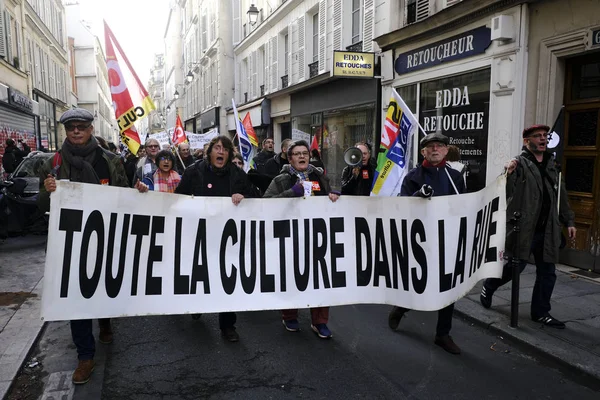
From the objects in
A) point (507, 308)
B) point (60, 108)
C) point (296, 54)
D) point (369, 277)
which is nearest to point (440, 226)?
point (369, 277)

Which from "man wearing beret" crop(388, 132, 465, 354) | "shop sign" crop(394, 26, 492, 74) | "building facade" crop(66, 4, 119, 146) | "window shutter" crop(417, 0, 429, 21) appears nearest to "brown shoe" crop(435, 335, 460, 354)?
"man wearing beret" crop(388, 132, 465, 354)

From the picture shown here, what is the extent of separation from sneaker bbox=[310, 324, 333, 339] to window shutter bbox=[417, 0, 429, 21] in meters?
7.57

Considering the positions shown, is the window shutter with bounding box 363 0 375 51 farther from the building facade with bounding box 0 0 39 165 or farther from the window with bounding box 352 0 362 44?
the building facade with bounding box 0 0 39 165

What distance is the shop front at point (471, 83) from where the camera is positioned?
24.8ft

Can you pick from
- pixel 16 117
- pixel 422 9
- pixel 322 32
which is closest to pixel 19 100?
pixel 16 117

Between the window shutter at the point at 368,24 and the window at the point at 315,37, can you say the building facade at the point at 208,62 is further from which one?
the window shutter at the point at 368,24

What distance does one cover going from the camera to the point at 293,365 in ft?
12.6

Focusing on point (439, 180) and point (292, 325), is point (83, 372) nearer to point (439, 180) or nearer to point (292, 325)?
point (292, 325)

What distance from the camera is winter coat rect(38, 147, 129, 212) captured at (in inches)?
143

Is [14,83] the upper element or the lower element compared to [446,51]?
upper

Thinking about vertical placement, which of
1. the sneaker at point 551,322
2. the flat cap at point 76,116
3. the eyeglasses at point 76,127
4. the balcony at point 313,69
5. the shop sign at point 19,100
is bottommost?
the sneaker at point 551,322

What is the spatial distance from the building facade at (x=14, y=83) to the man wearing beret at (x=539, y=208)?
58.9 ft

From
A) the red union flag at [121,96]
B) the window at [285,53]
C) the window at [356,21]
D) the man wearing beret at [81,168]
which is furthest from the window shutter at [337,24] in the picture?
the man wearing beret at [81,168]

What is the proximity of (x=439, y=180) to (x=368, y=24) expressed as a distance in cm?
934
